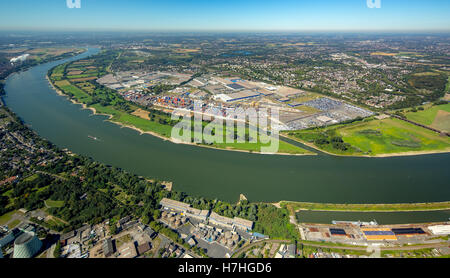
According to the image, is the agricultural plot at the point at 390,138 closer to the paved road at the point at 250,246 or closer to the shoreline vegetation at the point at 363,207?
the shoreline vegetation at the point at 363,207

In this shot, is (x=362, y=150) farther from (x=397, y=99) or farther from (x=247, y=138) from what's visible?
(x=397, y=99)

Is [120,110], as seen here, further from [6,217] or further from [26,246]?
[26,246]

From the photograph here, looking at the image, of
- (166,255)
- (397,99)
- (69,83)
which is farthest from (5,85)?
(397,99)

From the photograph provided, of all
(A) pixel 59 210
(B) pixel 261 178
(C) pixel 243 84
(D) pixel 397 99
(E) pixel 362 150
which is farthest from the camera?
(C) pixel 243 84

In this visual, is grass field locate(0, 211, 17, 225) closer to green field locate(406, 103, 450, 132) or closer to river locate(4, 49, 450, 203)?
river locate(4, 49, 450, 203)

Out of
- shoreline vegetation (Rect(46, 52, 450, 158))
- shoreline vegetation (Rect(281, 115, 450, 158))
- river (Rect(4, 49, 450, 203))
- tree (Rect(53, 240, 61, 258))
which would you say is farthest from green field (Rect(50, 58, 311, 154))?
tree (Rect(53, 240, 61, 258))

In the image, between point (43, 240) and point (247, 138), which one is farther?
point (247, 138)

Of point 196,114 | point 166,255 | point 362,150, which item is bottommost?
point 166,255
